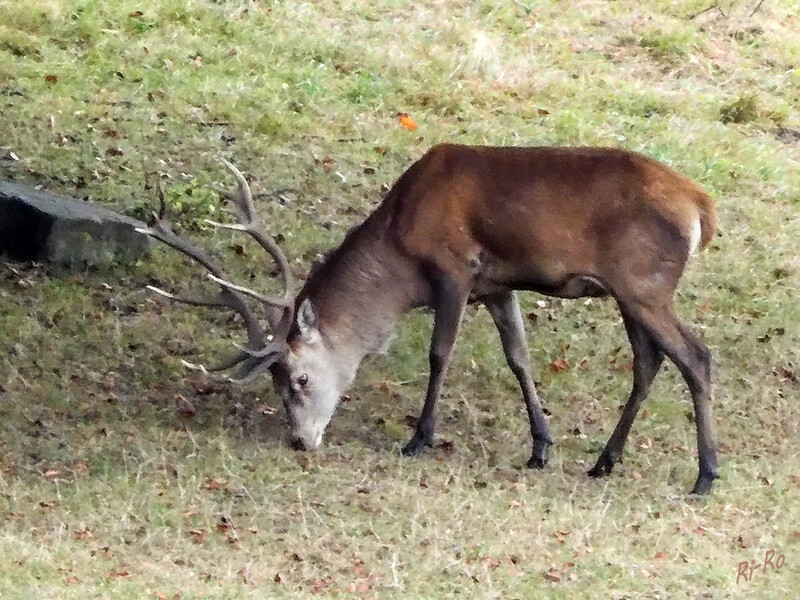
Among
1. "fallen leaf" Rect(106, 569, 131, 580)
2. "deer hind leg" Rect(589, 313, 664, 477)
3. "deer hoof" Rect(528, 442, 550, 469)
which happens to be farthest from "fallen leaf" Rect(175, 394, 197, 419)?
"deer hind leg" Rect(589, 313, 664, 477)

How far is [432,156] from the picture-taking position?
21.7ft

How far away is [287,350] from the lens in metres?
6.63

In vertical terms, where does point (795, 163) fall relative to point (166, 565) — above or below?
below

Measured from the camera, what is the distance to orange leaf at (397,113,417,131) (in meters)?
10.6

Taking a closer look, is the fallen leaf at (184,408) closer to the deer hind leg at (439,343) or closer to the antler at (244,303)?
the antler at (244,303)

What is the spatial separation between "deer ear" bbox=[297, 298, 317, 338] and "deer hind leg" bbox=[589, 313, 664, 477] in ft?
5.42

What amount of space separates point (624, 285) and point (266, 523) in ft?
6.94

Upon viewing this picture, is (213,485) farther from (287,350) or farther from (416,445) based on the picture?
(416,445)

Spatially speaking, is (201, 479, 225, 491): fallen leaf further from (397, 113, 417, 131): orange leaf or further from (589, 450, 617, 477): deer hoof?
(397, 113, 417, 131): orange leaf

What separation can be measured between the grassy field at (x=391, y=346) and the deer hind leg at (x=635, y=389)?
0.12 meters

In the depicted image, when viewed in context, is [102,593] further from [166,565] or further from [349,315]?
[349,315]

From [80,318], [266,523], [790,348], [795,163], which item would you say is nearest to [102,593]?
[266,523]

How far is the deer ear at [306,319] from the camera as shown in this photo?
21.7ft

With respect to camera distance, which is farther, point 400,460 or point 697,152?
point 697,152
